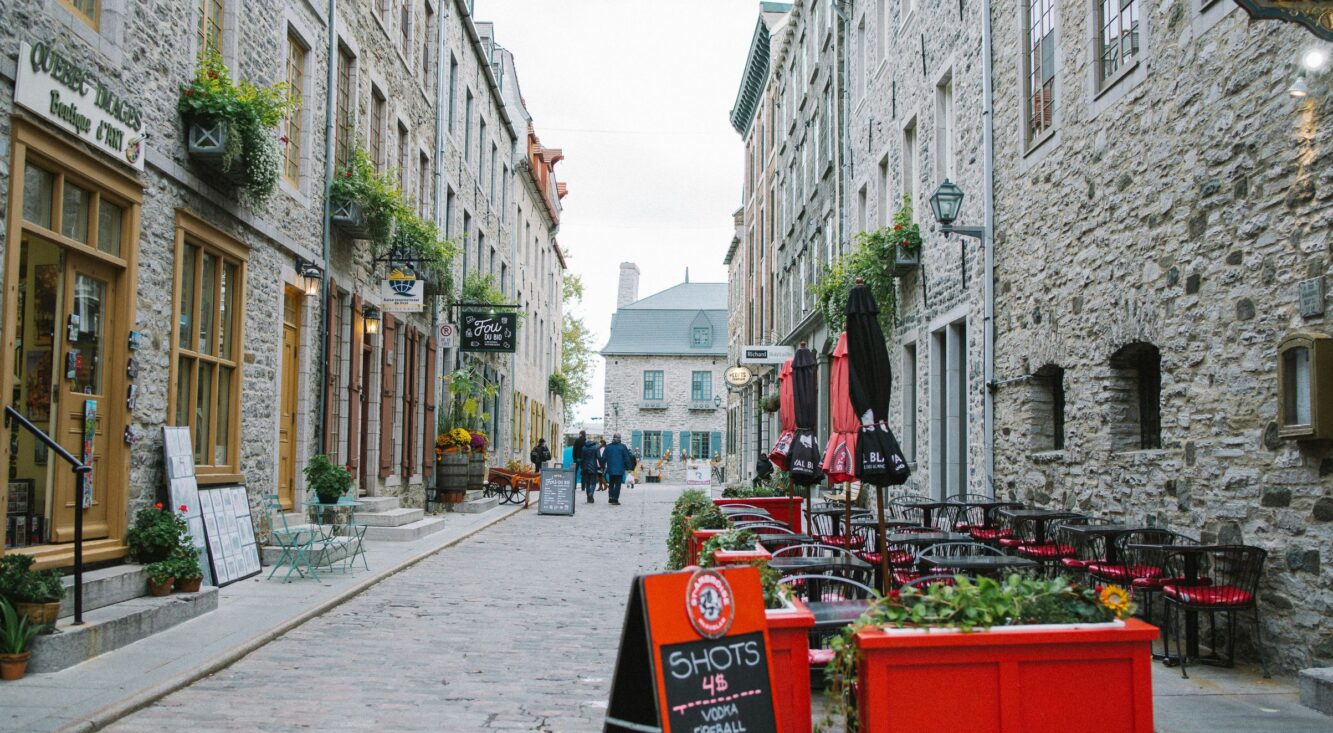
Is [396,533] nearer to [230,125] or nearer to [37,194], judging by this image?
[230,125]

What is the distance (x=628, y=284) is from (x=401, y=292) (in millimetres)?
48995

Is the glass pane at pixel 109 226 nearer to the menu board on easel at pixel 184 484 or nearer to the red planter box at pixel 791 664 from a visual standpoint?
the menu board on easel at pixel 184 484

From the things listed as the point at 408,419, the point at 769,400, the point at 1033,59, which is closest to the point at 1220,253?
the point at 1033,59

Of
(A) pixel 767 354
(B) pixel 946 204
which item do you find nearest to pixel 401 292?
(B) pixel 946 204

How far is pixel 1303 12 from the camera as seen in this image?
5043 mm

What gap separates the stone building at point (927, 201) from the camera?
45.5 ft

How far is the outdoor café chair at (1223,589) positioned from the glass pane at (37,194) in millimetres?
7829

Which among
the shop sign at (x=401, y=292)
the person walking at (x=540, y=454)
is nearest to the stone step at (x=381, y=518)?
the shop sign at (x=401, y=292)

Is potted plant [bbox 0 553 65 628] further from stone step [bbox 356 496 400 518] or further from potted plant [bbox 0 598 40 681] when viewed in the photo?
stone step [bbox 356 496 400 518]

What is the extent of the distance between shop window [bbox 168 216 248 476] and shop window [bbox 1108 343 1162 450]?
8.25 m

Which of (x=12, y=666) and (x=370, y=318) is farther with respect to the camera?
(x=370, y=318)

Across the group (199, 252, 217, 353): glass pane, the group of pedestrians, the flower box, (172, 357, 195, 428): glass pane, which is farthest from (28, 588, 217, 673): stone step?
Result: the group of pedestrians

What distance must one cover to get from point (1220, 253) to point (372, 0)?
12.9m

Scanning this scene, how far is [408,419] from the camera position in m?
19.3
